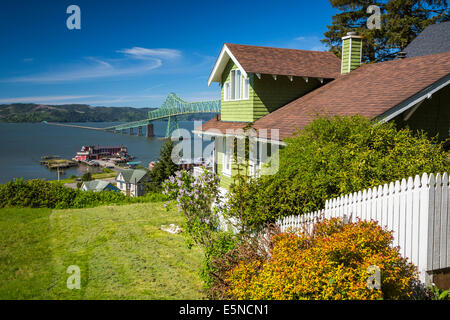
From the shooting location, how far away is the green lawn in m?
6.62

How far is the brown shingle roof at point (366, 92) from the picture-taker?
967cm

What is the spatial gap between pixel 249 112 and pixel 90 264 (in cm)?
887

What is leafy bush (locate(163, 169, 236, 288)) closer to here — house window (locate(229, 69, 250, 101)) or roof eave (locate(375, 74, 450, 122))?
roof eave (locate(375, 74, 450, 122))

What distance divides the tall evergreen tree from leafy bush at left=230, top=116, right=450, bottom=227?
2883 cm

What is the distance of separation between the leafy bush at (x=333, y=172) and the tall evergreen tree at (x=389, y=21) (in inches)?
1135

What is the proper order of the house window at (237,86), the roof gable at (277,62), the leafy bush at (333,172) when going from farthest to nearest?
the house window at (237,86) < the roof gable at (277,62) < the leafy bush at (333,172)

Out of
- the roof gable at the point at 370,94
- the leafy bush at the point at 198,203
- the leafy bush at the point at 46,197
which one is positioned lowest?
the leafy bush at the point at 46,197

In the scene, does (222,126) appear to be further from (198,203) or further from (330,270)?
(330,270)

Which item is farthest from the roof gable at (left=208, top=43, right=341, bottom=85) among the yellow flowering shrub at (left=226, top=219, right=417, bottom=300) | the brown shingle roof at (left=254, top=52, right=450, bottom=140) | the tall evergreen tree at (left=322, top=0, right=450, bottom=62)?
the tall evergreen tree at (left=322, top=0, right=450, bottom=62)

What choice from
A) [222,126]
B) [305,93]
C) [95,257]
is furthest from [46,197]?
[305,93]

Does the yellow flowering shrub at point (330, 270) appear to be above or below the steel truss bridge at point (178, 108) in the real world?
below

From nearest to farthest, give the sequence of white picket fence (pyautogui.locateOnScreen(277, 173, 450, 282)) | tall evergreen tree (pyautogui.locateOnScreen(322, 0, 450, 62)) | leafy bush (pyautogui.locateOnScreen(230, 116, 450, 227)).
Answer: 1. white picket fence (pyautogui.locateOnScreen(277, 173, 450, 282))
2. leafy bush (pyautogui.locateOnScreen(230, 116, 450, 227))
3. tall evergreen tree (pyautogui.locateOnScreen(322, 0, 450, 62))

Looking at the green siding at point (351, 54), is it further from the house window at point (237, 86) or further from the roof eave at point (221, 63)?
the roof eave at point (221, 63)

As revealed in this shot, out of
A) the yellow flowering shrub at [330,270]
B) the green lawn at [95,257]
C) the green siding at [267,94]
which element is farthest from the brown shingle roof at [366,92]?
the green lawn at [95,257]
